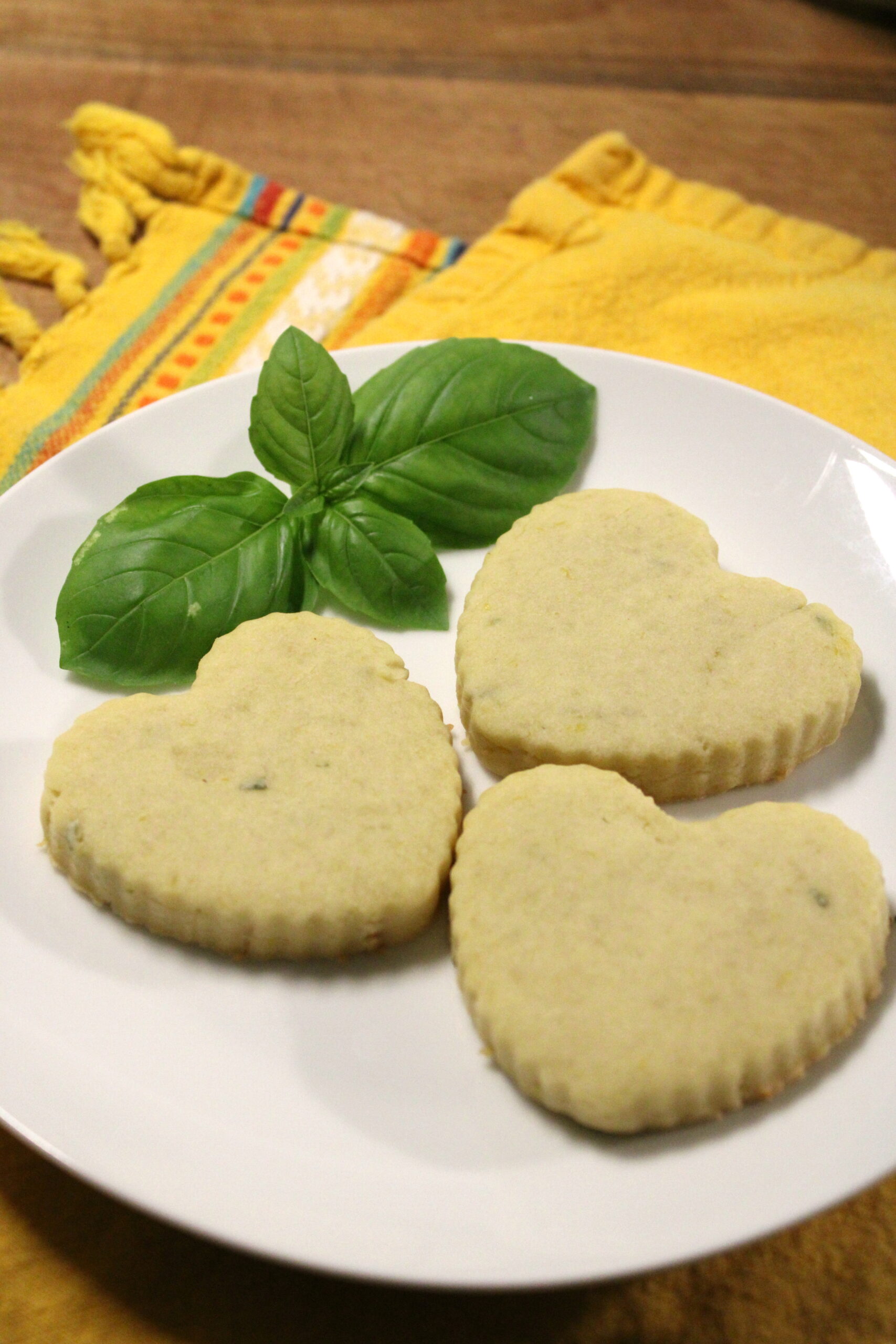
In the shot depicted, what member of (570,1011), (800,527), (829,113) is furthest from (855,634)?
(829,113)

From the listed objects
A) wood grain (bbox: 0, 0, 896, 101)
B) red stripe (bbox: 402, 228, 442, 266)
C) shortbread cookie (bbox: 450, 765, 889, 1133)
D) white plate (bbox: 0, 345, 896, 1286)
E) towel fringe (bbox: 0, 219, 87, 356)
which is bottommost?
white plate (bbox: 0, 345, 896, 1286)

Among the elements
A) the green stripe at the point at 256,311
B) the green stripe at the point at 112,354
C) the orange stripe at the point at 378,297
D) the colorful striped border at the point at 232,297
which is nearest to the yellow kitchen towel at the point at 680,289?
the orange stripe at the point at 378,297

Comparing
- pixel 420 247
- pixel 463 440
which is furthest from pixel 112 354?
pixel 463 440

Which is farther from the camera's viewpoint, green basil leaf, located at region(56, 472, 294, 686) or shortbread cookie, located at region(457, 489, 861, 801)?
green basil leaf, located at region(56, 472, 294, 686)

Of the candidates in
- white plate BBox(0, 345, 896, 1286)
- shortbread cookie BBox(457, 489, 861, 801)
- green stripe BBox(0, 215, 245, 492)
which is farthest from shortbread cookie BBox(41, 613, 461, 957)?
green stripe BBox(0, 215, 245, 492)

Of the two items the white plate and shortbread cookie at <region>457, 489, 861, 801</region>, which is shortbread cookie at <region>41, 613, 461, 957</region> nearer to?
the white plate

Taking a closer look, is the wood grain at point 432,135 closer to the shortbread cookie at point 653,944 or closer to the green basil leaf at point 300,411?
the green basil leaf at point 300,411

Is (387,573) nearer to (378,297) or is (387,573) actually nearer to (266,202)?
(378,297)
